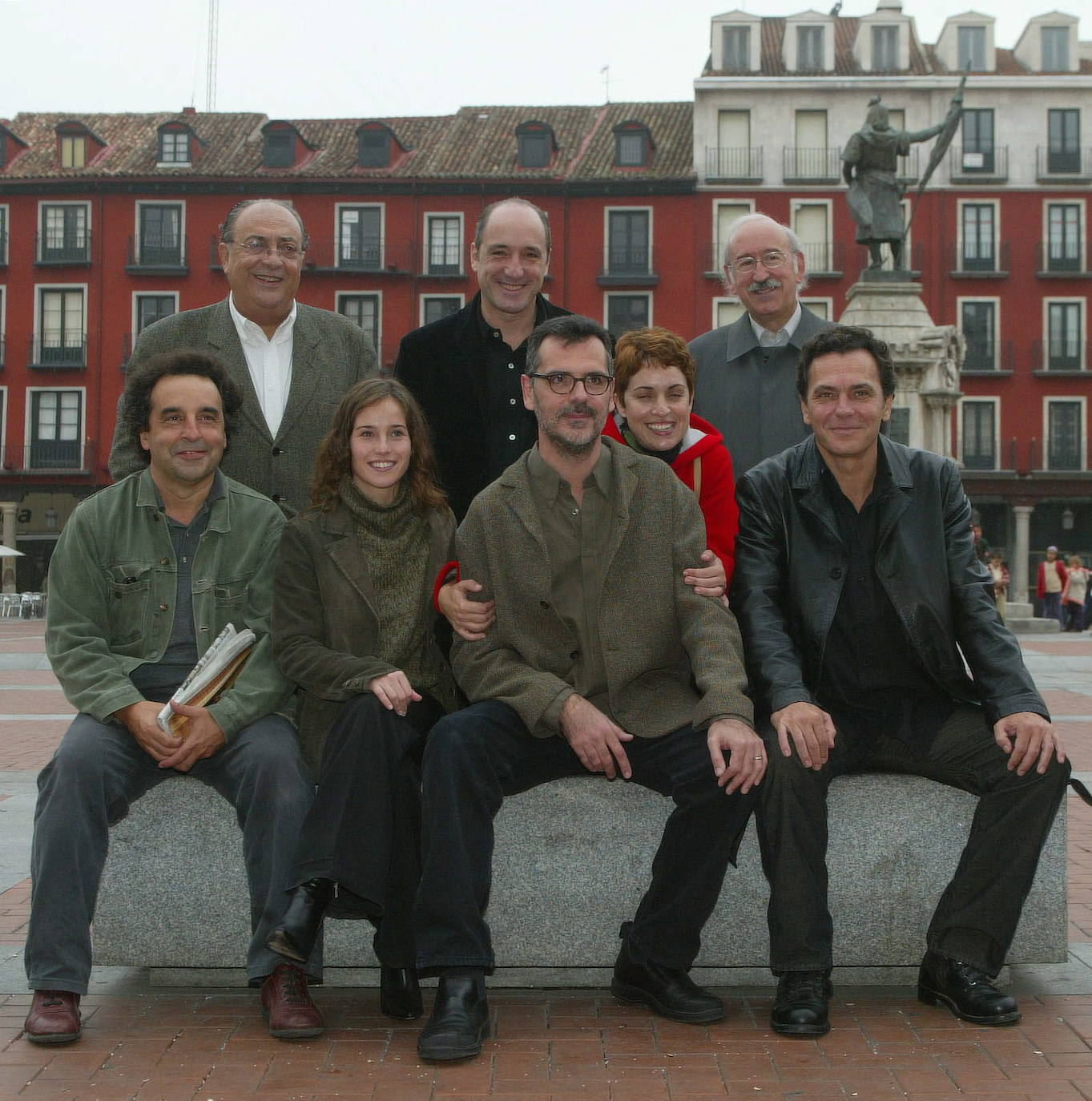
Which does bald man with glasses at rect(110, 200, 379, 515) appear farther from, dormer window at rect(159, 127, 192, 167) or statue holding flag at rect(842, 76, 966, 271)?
dormer window at rect(159, 127, 192, 167)

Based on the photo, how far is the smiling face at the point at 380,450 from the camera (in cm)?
429

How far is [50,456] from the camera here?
42.6 meters

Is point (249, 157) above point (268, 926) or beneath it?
above

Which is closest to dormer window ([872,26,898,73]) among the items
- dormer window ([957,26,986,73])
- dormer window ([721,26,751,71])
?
dormer window ([957,26,986,73])

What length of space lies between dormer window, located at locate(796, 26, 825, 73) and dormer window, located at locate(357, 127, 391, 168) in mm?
13033

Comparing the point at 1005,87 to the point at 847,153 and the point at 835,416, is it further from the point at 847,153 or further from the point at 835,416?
the point at 835,416

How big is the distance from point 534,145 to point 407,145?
420 centimetres

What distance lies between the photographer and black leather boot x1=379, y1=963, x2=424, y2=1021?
3879 millimetres

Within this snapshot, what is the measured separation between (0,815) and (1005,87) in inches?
1649


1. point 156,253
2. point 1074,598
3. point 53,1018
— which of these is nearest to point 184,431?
point 53,1018

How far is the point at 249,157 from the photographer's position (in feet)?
142

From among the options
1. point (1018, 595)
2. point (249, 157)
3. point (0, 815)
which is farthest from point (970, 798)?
point (249, 157)

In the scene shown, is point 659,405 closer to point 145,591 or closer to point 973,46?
point 145,591

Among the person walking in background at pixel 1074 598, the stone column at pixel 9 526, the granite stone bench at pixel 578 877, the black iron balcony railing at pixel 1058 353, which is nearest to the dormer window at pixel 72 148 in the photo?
the stone column at pixel 9 526
